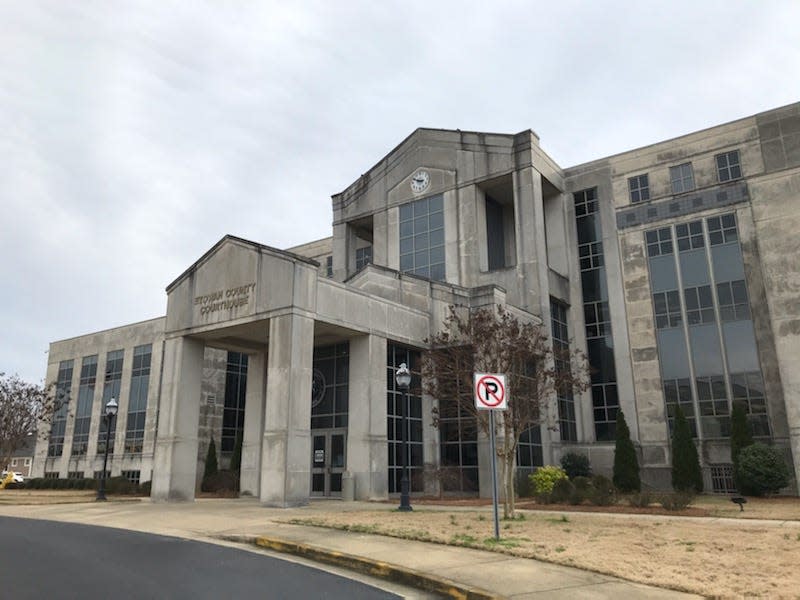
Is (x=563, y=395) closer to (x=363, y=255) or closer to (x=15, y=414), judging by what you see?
(x=363, y=255)

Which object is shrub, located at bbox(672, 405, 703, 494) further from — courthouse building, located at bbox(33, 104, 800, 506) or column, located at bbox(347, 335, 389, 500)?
column, located at bbox(347, 335, 389, 500)

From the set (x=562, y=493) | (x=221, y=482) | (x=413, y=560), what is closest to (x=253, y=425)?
(x=221, y=482)

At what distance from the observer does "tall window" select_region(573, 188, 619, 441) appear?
115 feet

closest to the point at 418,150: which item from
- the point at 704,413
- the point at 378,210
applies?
the point at 378,210

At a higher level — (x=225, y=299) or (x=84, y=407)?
(x=225, y=299)

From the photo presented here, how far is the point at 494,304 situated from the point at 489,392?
1735cm

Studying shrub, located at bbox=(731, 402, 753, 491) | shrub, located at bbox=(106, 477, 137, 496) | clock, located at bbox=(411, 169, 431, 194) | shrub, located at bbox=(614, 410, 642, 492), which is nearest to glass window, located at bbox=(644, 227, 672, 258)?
shrub, located at bbox=(731, 402, 753, 491)

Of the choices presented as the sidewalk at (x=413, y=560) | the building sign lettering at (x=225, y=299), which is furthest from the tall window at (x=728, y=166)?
the sidewalk at (x=413, y=560)

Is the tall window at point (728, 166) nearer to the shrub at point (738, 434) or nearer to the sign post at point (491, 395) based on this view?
the shrub at point (738, 434)

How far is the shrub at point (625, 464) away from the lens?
30.1m

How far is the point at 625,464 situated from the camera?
3034 cm

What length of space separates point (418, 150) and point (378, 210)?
14.8ft

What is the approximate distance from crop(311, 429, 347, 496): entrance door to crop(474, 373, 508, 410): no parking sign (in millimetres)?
16412

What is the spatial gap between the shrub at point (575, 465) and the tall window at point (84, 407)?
3615 cm
